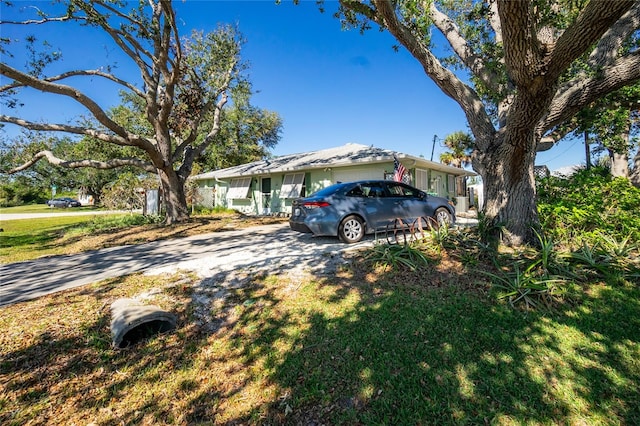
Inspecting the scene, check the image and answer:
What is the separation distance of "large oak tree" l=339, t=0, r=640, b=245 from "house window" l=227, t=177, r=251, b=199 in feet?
40.0

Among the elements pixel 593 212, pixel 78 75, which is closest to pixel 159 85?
pixel 78 75

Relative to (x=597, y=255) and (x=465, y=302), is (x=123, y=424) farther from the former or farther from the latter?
(x=597, y=255)

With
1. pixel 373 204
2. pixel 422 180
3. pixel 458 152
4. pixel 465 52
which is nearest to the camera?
pixel 465 52

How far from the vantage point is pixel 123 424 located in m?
2.02

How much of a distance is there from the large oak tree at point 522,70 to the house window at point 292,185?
8.62 meters

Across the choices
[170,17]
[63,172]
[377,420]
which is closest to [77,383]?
[377,420]

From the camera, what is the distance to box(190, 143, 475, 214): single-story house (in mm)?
12219

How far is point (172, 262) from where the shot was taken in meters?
5.57

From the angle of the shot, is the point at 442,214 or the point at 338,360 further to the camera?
the point at 442,214

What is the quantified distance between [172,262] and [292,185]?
9.85 metres

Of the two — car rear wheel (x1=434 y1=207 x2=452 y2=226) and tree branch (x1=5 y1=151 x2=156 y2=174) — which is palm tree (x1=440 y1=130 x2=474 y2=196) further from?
tree branch (x1=5 y1=151 x2=156 y2=174)

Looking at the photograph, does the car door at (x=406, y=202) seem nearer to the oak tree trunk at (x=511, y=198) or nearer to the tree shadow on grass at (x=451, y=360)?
the oak tree trunk at (x=511, y=198)

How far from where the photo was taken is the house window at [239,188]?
17.2 m

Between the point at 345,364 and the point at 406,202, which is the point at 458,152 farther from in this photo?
the point at 345,364
